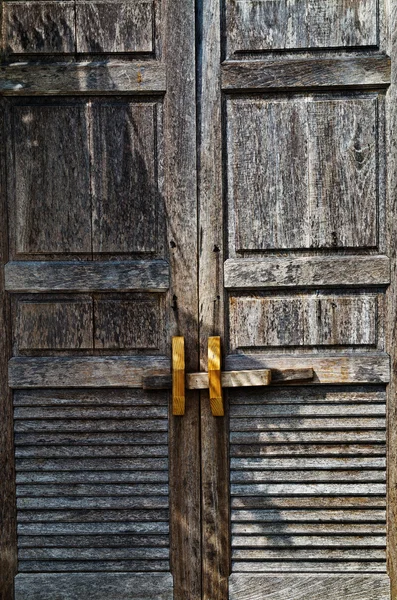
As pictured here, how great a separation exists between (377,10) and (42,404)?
81.1 inches

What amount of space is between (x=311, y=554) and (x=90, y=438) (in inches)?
39.8

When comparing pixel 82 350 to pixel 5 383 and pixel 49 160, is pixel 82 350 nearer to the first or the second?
pixel 5 383

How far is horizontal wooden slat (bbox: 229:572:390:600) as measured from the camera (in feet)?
9.15

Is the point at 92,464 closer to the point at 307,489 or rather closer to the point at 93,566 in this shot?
the point at 93,566

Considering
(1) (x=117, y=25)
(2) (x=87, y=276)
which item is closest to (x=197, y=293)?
(2) (x=87, y=276)

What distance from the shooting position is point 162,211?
9.10ft

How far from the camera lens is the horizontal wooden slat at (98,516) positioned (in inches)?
111

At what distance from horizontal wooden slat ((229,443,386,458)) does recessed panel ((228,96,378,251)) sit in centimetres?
80

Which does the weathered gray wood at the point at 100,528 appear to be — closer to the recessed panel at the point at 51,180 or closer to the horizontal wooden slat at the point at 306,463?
the horizontal wooden slat at the point at 306,463

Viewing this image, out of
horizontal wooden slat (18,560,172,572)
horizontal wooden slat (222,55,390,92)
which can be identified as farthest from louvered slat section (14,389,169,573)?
horizontal wooden slat (222,55,390,92)

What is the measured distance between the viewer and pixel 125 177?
109 inches

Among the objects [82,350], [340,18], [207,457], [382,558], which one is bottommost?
[382,558]

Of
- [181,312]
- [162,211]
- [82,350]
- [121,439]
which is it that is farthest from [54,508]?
[162,211]

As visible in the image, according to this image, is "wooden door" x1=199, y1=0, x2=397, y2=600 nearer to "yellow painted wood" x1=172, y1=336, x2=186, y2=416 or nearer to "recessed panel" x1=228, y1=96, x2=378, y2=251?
"recessed panel" x1=228, y1=96, x2=378, y2=251
